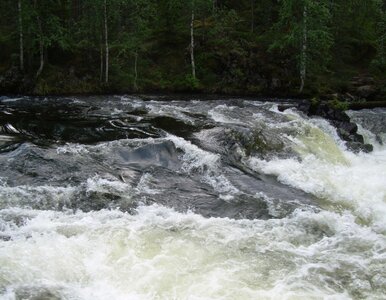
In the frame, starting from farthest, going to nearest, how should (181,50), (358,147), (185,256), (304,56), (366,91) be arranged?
(181,50) < (304,56) < (366,91) < (358,147) < (185,256)

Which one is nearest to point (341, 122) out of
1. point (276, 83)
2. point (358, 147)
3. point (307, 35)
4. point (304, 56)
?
point (358, 147)

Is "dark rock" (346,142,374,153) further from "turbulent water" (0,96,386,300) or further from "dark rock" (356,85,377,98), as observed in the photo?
"dark rock" (356,85,377,98)

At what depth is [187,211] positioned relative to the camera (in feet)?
36.7

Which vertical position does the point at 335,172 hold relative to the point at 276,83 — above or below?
below

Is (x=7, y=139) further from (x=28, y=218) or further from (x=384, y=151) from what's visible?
(x=384, y=151)

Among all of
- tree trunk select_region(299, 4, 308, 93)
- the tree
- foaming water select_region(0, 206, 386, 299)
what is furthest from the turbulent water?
the tree

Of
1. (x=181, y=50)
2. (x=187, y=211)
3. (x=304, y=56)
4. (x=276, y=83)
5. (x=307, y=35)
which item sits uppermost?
(x=307, y=35)

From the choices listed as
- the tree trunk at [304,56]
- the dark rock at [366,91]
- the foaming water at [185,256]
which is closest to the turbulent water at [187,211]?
the foaming water at [185,256]

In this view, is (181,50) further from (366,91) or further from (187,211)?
(187,211)

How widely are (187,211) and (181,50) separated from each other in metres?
25.8

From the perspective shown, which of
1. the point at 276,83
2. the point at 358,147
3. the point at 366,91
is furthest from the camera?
the point at 276,83

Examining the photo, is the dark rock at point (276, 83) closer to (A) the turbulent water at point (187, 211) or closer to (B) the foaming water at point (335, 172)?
(B) the foaming water at point (335, 172)

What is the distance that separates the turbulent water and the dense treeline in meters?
12.0

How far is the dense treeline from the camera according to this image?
2972 centimetres
